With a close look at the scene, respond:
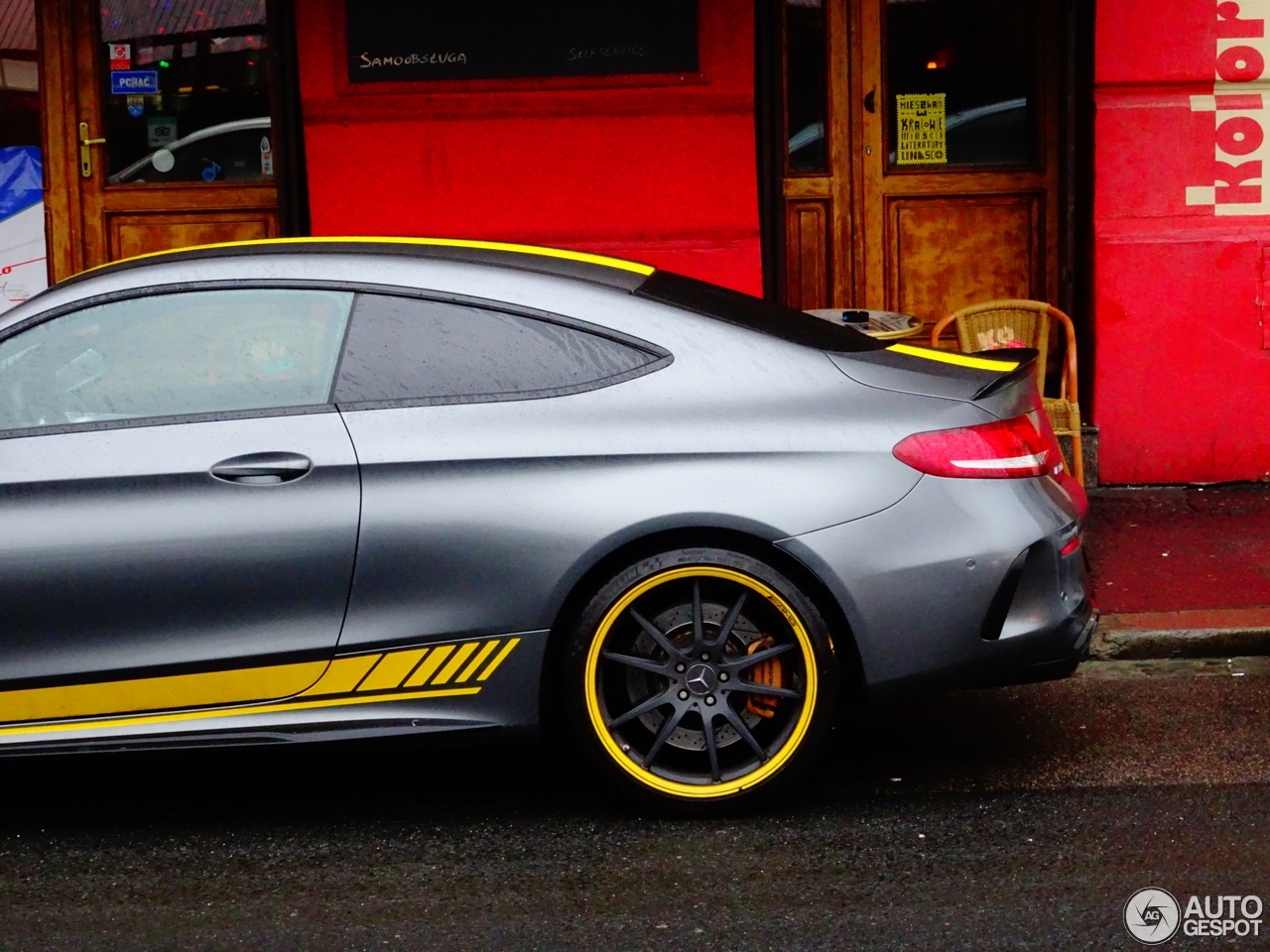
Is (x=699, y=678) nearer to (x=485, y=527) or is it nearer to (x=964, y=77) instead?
(x=485, y=527)

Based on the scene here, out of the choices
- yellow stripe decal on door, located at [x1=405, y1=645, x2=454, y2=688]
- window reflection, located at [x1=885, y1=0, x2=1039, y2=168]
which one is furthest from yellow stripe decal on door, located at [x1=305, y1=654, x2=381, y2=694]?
window reflection, located at [x1=885, y1=0, x2=1039, y2=168]

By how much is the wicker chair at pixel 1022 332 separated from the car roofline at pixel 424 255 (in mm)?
3422

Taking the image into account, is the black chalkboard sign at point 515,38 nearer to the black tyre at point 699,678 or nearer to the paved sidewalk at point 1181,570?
the paved sidewalk at point 1181,570

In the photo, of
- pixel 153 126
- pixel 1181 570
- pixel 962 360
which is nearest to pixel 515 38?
pixel 153 126

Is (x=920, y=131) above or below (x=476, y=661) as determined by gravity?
above

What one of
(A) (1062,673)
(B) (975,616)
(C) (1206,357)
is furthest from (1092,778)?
(C) (1206,357)

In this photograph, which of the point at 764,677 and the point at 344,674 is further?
the point at 764,677

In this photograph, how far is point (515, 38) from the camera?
841 cm

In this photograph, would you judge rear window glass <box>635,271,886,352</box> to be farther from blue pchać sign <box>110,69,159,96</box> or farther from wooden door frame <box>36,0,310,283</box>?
blue pchać sign <box>110,69,159,96</box>

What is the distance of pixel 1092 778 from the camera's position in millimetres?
4645

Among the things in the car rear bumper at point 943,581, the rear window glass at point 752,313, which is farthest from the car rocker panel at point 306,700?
the rear window glass at point 752,313

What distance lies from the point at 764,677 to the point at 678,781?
1.14 ft

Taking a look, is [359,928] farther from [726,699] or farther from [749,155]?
[749,155]

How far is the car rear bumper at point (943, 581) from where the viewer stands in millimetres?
4215
